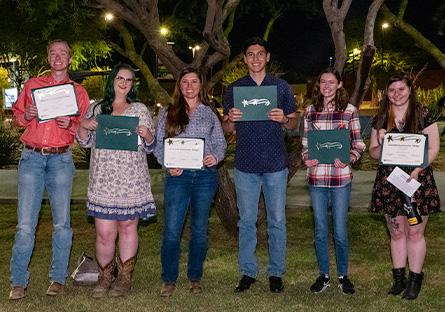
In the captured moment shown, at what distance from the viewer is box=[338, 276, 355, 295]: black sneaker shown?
6.26m

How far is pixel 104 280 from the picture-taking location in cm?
629

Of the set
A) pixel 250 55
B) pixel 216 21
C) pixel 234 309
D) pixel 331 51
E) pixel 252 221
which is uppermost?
pixel 331 51

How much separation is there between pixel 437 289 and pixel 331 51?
5280 centimetres

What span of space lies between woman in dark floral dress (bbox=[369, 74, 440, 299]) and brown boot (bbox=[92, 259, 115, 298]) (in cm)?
216

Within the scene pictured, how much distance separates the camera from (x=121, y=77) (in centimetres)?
597

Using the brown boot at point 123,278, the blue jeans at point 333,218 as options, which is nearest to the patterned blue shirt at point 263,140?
the blue jeans at point 333,218

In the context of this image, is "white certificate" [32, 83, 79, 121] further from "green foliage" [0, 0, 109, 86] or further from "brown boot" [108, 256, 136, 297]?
"green foliage" [0, 0, 109, 86]

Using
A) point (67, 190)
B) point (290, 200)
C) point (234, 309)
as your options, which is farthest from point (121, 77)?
point (290, 200)

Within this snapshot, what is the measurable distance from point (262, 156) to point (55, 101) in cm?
165

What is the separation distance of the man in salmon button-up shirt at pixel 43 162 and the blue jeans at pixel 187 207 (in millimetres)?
809

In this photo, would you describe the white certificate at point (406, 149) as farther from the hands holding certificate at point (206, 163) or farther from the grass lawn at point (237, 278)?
the hands holding certificate at point (206, 163)

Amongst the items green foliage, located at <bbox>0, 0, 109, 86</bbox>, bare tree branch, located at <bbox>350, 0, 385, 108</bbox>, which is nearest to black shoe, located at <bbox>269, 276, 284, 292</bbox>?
bare tree branch, located at <bbox>350, 0, 385, 108</bbox>

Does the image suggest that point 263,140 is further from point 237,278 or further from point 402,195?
point 237,278

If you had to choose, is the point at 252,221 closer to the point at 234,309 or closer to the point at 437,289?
the point at 234,309
